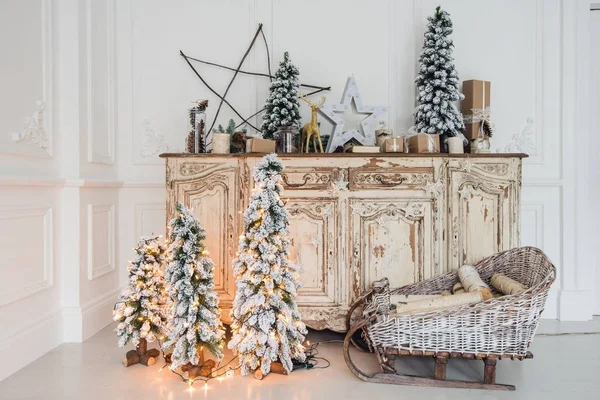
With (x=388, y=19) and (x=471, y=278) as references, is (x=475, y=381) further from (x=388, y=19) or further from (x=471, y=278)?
(x=388, y=19)

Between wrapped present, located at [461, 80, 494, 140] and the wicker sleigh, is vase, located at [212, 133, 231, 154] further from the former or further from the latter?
wrapped present, located at [461, 80, 494, 140]

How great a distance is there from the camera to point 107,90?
3.44 metres

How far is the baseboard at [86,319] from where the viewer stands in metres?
2.92

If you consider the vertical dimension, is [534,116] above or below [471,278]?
above

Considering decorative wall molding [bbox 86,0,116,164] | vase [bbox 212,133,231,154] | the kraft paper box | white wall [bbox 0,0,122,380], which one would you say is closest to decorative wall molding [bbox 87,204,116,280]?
white wall [bbox 0,0,122,380]

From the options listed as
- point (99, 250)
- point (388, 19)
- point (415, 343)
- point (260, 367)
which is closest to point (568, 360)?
point (415, 343)

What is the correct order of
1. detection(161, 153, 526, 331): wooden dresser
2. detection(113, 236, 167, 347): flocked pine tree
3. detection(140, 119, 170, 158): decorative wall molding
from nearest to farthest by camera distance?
detection(113, 236, 167, 347): flocked pine tree → detection(161, 153, 526, 331): wooden dresser → detection(140, 119, 170, 158): decorative wall molding

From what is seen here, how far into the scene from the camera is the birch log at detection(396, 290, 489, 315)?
7.41ft

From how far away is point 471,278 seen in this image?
2.52 metres

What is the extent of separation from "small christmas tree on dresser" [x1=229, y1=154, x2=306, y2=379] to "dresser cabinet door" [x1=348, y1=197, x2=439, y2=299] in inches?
24.7

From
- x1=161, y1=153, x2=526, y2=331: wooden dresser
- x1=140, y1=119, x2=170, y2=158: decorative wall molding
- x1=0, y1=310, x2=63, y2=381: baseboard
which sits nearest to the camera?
x1=0, y1=310, x2=63, y2=381: baseboard

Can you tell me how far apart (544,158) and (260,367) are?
2848 mm

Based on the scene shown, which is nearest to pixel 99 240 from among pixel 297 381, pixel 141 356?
pixel 141 356

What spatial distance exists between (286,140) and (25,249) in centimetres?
Answer: 182
